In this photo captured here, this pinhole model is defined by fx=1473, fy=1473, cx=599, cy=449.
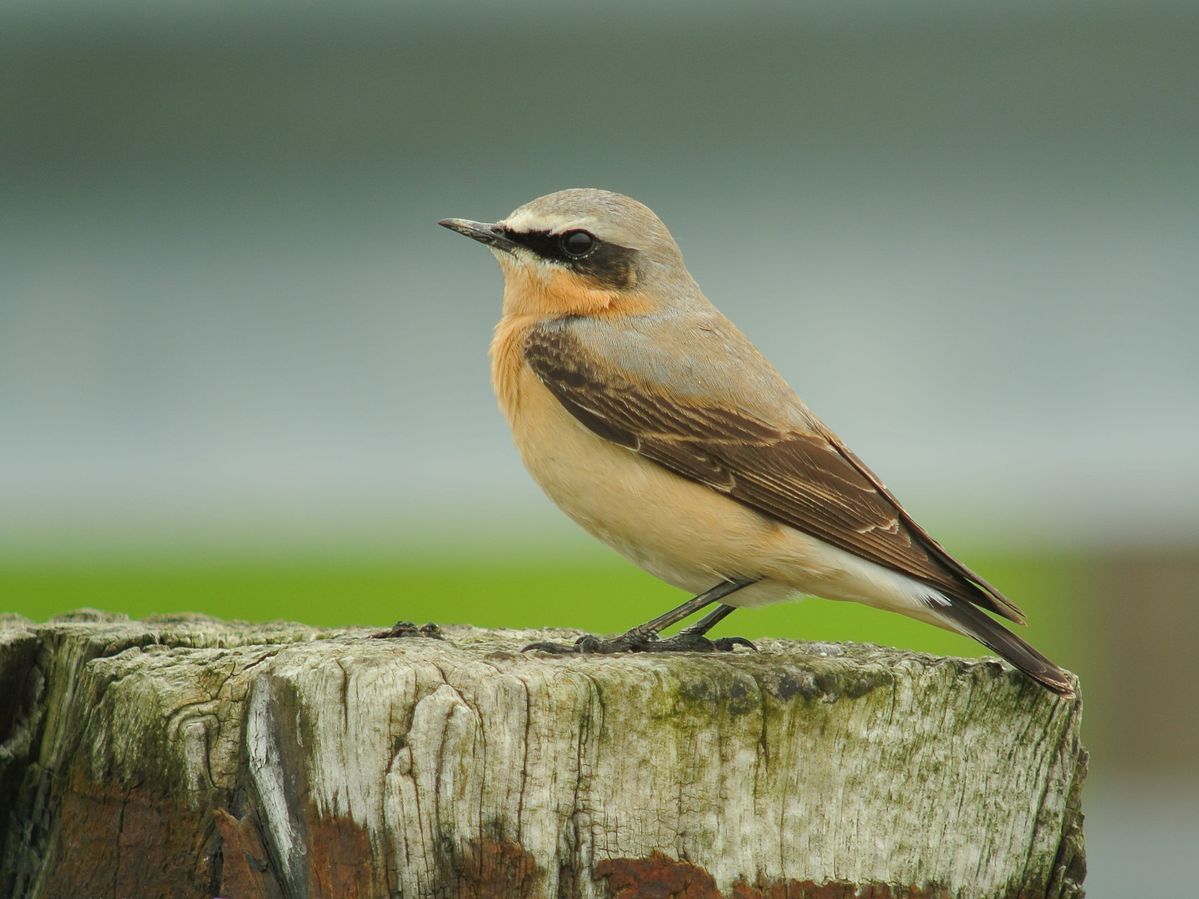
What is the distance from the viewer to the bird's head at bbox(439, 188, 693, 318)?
6672mm

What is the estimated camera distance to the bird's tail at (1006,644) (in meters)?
4.55

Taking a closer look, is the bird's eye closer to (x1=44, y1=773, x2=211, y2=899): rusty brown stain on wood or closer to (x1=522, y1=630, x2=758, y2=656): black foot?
(x1=522, y1=630, x2=758, y2=656): black foot

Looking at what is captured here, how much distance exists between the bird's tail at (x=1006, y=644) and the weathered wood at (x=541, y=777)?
59 mm

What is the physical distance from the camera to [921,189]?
14.7 m

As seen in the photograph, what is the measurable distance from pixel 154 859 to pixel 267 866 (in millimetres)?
390

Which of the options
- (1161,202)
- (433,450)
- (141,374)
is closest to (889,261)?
(1161,202)

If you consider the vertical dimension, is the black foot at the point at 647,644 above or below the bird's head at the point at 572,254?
below

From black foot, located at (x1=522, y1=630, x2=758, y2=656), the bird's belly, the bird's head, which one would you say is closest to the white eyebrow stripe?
the bird's head

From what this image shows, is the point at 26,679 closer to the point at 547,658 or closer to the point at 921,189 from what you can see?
the point at 547,658

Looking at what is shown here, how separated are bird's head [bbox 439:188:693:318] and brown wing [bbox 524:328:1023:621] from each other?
533mm

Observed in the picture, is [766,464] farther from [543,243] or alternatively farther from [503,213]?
[503,213]

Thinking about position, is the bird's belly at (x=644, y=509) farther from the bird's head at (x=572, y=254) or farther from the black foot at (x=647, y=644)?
the bird's head at (x=572, y=254)

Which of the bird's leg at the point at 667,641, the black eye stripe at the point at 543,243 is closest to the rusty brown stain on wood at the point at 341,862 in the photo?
the bird's leg at the point at 667,641

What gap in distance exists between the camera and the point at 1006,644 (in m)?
4.83
